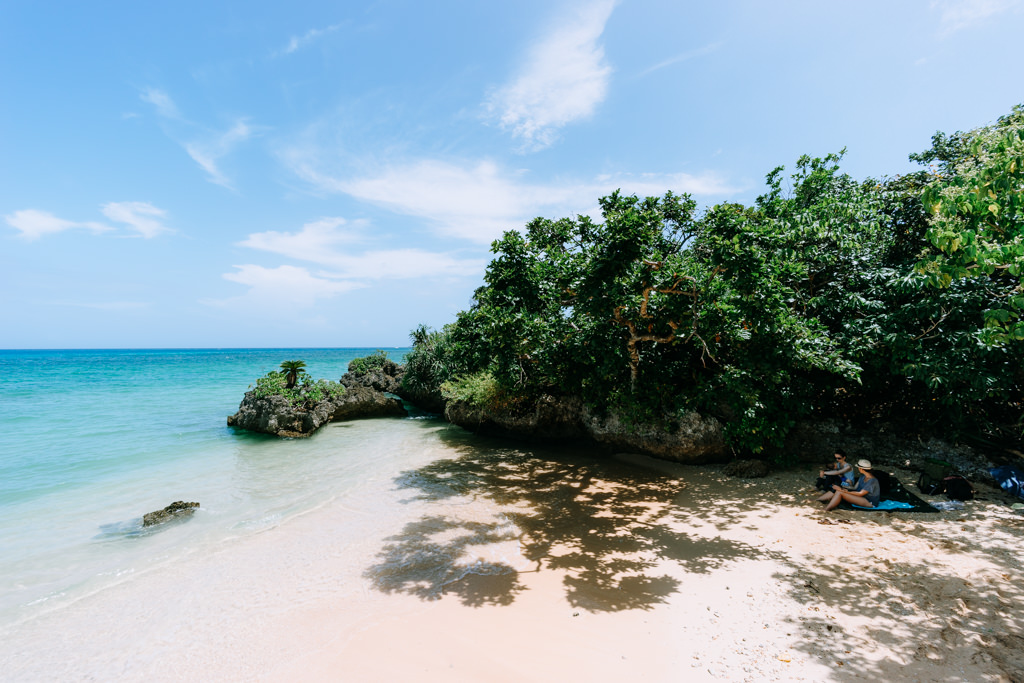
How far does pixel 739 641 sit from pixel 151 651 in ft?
23.4

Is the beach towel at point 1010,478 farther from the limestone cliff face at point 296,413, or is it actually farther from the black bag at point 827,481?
the limestone cliff face at point 296,413

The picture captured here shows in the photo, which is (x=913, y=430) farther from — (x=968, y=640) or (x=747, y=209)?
(x=968, y=640)

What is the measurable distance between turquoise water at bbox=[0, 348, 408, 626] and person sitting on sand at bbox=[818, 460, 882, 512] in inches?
438

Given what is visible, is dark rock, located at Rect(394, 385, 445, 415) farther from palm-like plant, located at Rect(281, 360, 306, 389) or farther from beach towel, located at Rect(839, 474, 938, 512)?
beach towel, located at Rect(839, 474, 938, 512)

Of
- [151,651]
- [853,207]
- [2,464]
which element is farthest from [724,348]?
[2,464]

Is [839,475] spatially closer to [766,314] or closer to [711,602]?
[766,314]

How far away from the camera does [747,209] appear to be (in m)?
9.42

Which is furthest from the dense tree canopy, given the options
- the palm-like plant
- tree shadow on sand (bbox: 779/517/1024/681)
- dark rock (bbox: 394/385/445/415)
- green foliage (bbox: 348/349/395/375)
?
green foliage (bbox: 348/349/395/375)

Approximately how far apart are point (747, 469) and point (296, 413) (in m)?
17.5

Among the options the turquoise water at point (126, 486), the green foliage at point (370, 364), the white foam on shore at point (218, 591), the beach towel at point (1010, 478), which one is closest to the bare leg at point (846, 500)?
the beach towel at point (1010, 478)

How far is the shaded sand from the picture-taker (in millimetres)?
4449

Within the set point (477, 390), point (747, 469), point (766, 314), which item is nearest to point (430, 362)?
point (477, 390)

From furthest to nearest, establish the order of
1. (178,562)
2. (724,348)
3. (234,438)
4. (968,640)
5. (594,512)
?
(234,438)
(724,348)
(594,512)
(178,562)
(968,640)

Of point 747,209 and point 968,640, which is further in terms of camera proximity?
point 747,209
